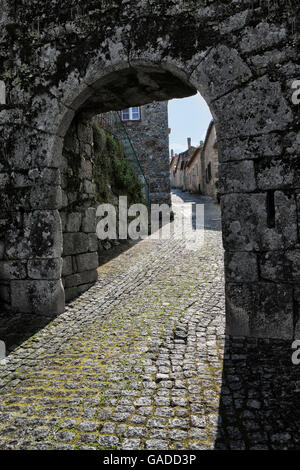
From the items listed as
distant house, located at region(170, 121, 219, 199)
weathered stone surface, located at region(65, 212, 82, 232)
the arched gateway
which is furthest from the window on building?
weathered stone surface, located at region(65, 212, 82, 232)

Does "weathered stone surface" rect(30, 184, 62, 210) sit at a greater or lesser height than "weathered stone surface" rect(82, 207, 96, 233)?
greater

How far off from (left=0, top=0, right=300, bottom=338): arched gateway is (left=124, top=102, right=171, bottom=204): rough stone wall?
7.71 m

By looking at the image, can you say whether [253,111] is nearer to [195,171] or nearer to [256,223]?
[256,223]

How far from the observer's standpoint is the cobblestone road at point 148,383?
183 cm

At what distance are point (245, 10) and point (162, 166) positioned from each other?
9143 mm

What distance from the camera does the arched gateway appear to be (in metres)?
2.91

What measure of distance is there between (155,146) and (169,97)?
8.09 m

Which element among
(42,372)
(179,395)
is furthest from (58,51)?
(179,395)

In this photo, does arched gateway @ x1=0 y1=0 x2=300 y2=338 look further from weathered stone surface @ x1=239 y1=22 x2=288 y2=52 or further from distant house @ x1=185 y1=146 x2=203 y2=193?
distant house @ x1=185 y1=146 x2=203 y2=193

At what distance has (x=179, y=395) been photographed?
219cm

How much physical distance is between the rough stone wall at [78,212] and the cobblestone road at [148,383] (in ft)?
2.02

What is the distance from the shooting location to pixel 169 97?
167 inches

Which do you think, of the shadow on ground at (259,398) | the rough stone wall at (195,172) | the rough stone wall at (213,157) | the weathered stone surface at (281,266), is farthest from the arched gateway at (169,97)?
the rough stone wall at (195,172)

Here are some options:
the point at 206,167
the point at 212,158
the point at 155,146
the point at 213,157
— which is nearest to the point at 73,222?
the point at 155,146
